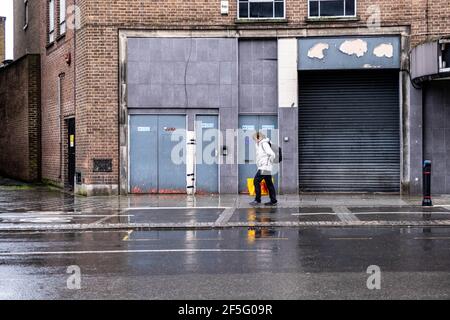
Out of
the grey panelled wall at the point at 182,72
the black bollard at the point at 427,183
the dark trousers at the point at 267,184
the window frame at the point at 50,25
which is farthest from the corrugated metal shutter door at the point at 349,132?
the window frame at the point at 50,25

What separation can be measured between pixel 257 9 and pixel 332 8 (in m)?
2.19

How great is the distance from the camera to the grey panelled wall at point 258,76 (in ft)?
68.0

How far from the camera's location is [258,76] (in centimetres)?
2078

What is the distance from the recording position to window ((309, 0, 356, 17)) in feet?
67.2

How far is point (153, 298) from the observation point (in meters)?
7.06

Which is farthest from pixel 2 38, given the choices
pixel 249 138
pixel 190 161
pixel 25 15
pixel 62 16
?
pixel 249 138

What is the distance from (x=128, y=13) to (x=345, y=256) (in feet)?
43.1

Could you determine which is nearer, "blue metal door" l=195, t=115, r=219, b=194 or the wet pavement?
the wet pavement

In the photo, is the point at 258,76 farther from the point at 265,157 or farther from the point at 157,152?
the point at 265,157

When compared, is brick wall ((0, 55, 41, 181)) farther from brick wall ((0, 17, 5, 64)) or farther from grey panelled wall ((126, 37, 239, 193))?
brick wall ((0, 17, 5, 64))

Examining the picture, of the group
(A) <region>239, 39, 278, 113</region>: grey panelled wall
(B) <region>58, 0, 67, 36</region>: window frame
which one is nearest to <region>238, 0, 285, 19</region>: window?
(A) <region>239, 39, 278, 113</region>: grey panelled wall

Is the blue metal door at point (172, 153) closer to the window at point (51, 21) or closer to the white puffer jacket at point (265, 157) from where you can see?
the white puffer jacket at point (265, 157)

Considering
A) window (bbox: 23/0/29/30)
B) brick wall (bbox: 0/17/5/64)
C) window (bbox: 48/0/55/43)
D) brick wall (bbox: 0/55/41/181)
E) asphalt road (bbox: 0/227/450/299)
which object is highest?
brick wall (bbox: 0/17/5/64)

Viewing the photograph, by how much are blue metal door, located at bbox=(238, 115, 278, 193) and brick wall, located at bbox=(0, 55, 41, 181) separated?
9797 mm
